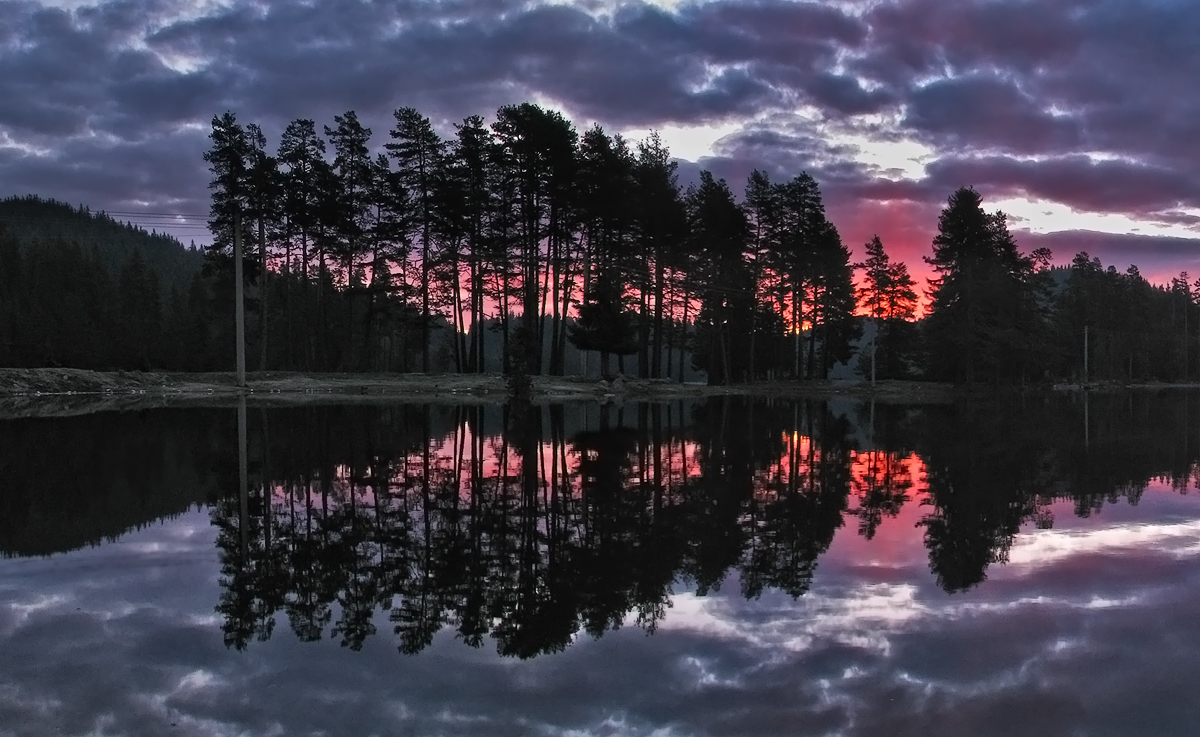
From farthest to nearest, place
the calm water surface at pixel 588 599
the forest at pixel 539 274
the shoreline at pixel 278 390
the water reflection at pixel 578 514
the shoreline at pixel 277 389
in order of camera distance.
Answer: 1. the forest at pixel 539 274
2. the shoreline at pixel 277 389
3. the shoreline at pixel 278 390
4. the water reflection at pixel 578 514
5. the calm water surface at pixel 588 599

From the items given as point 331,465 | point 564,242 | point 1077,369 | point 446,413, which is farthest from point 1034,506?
point 1077,369

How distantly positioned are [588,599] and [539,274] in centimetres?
5093

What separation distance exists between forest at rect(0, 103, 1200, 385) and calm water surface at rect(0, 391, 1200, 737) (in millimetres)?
26401

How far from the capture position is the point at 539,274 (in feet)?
188

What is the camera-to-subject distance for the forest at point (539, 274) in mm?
54094

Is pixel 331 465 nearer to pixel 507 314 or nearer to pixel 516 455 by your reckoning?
pixel 516 455

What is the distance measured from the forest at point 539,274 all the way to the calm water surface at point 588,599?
26401 millimetres

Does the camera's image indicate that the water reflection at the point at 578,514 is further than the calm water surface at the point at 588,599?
Yes

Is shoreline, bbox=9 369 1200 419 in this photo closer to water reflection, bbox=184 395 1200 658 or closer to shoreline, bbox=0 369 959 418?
shoreline, bbox=0 369 959 418

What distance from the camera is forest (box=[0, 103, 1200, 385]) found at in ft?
177

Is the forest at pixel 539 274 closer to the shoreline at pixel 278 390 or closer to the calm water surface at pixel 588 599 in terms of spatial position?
the shoreline at pixel 278 390

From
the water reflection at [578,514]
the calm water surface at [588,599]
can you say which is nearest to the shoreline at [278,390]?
the water reflection at [578,514]

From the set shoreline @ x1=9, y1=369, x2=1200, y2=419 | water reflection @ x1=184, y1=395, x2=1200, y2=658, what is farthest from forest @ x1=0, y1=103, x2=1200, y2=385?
water reflection @ x1=184, y1=395, x2=1200, y2=658

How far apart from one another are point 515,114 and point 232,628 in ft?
165
